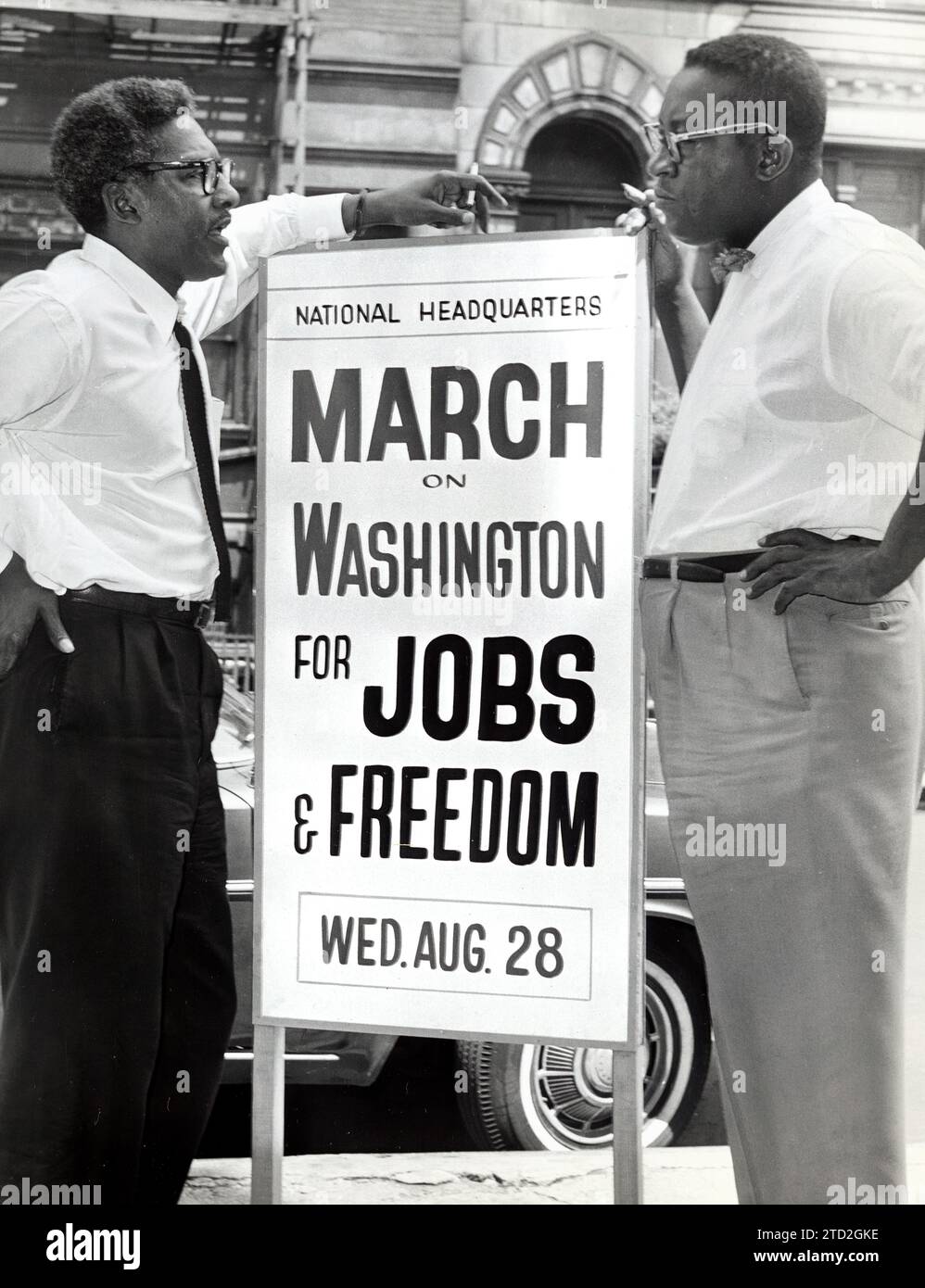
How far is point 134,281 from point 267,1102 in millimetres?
1700

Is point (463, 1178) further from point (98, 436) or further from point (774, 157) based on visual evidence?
point (774, 157)

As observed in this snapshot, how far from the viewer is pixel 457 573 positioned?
112 inches

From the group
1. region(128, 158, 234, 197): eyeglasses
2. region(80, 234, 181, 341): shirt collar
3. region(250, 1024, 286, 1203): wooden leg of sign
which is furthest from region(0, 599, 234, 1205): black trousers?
region(128, 158, 234, 197): eyeglasses

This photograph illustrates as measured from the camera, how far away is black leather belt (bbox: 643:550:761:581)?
270 centimetres

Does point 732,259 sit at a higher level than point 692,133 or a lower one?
lower

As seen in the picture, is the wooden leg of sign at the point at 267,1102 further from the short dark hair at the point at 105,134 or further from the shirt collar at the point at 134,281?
the short dark hair at the point at 105,134

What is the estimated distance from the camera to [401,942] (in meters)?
2.84

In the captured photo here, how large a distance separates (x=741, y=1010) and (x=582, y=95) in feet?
6.33

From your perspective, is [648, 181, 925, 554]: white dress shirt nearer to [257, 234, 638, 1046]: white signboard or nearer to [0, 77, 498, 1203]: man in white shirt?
[257, 234, 638, 1046]: white signboard

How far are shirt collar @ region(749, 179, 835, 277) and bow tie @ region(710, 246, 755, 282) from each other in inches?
0.5

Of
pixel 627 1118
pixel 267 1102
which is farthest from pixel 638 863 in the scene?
pixel 267 1102

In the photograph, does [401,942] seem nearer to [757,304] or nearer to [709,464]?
[709,464]

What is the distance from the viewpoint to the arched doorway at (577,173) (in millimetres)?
2971
